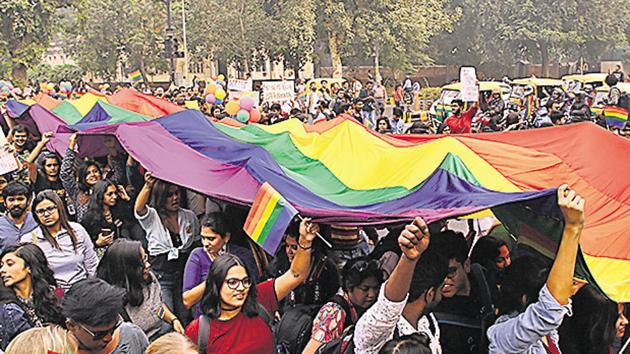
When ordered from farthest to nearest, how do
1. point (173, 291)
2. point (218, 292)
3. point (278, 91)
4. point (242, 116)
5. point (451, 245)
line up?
point (278, 91) → point (242, 116) → point (173, 291) → point (451, 245) → point (218, 292)

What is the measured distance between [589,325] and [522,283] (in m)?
0.48

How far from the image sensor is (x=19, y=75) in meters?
35.0

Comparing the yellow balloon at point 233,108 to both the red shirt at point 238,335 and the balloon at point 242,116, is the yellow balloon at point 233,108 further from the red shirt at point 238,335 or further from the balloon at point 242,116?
the red shirt at point 238,335

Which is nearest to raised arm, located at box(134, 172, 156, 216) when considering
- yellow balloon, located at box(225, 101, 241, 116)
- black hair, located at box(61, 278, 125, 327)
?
black hair, located at box(61, 278, 125, 327)

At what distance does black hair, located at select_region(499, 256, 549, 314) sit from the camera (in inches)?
156

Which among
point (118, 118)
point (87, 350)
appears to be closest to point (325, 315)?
point (87, 350)

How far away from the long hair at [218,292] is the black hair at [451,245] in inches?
38.8

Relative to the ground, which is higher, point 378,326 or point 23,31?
point 378,326

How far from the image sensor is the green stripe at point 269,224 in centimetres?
471

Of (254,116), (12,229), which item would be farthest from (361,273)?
(254,116)

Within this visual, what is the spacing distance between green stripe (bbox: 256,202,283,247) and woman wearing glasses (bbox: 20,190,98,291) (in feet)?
4.78

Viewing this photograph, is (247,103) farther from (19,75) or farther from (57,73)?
(57,73)

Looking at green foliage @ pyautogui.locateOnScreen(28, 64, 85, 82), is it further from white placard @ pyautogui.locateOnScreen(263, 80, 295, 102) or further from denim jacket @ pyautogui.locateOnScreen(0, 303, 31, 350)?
denim jacket @ pyautogui.locateOnScreen(0, 303, 31, 350)

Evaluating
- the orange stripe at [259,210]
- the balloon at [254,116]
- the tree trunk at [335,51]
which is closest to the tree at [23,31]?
the tree trunk at [335,51]
